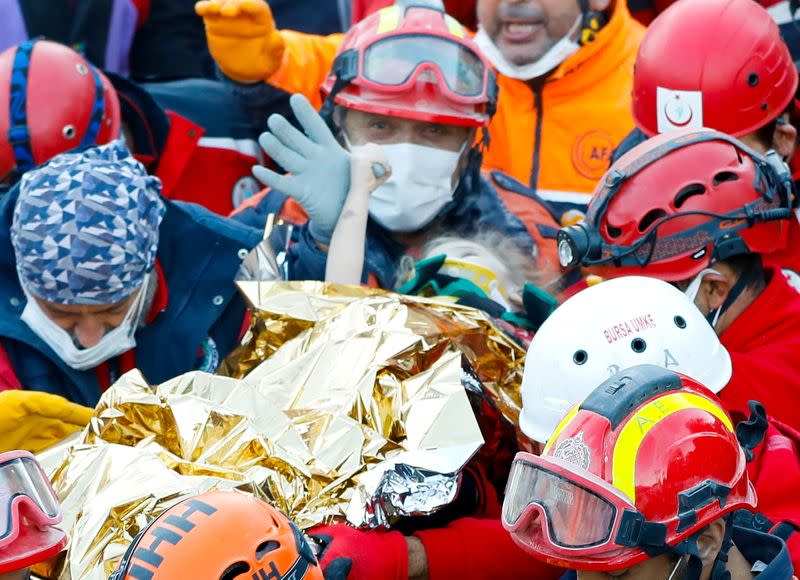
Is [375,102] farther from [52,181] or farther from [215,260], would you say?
[52,181]

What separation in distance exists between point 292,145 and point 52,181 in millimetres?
792

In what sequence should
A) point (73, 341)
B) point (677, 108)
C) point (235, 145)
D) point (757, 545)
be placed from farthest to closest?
point (235, 145)
point (677, 108)
point (73, 341)
point (757, 545)

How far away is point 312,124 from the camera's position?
4727 mm

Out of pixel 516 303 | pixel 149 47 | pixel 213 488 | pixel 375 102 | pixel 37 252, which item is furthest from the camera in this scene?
pixel 149 47

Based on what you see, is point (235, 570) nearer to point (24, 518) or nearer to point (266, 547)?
point (266, 547)

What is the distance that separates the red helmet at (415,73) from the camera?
5.05 m

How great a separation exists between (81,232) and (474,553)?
1.51 meters

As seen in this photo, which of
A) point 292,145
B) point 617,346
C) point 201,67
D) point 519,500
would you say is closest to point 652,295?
point 617,346

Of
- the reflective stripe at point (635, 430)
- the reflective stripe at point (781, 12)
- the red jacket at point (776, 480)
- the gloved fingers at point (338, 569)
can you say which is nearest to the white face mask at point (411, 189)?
the reflective stripe at point (781, 12)

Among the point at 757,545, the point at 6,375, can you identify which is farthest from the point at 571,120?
the point at 757,545

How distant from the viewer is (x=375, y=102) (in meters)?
5.08

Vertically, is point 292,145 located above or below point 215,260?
above

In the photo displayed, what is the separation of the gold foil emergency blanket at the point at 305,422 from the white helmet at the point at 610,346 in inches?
7.8

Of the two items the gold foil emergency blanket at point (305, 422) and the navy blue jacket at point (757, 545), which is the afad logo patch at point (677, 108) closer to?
the gold foil emergency blanket at point (305, 422)
